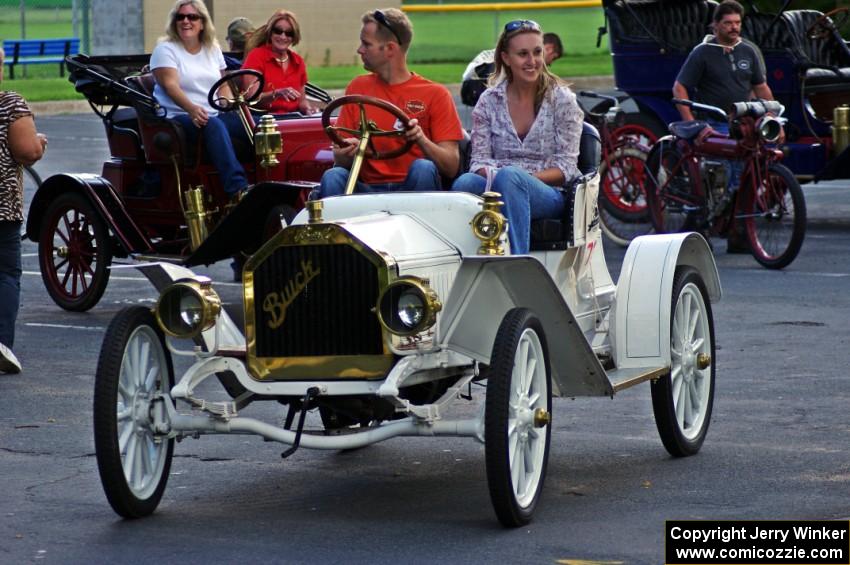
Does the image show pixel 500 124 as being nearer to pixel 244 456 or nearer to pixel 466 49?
pixel 244 456

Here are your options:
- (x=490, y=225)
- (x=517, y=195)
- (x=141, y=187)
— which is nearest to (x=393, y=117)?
(x=517, y=195)

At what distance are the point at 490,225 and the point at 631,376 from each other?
85 centimetres

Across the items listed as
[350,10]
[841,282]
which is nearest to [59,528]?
[841,282]

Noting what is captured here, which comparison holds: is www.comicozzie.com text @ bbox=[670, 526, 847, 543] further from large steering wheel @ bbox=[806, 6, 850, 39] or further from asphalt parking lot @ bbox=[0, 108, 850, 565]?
large steering wheel @ bbox=[806, 6, 850, 39]

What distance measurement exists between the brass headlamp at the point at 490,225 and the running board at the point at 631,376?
0.69m

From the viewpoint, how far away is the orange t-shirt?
295 inches

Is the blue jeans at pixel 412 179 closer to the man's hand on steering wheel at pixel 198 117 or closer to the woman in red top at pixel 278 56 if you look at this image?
the man's hand on steering wheel at pixel 198 117

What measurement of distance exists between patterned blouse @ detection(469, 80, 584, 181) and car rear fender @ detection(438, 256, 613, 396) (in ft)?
3.72

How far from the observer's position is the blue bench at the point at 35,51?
115 feet

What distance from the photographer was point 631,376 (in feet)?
22.2

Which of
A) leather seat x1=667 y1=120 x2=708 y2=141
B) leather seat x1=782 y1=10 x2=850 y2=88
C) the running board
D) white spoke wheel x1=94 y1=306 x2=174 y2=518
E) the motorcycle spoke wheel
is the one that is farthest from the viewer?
leather seat x1=782 y1=10 x2=850 y2=88

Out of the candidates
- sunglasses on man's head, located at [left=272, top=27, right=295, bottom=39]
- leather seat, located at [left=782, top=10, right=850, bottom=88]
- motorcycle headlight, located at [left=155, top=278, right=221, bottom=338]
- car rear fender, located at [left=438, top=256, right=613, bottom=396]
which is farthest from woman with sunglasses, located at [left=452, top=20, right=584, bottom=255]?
leather seat, located at [left=782, top=10, right=850, bottom=88]

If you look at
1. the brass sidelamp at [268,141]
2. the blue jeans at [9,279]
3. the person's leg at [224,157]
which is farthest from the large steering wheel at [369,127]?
the person's leg at [224,157]

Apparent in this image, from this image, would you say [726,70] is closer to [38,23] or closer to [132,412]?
[132,412]
